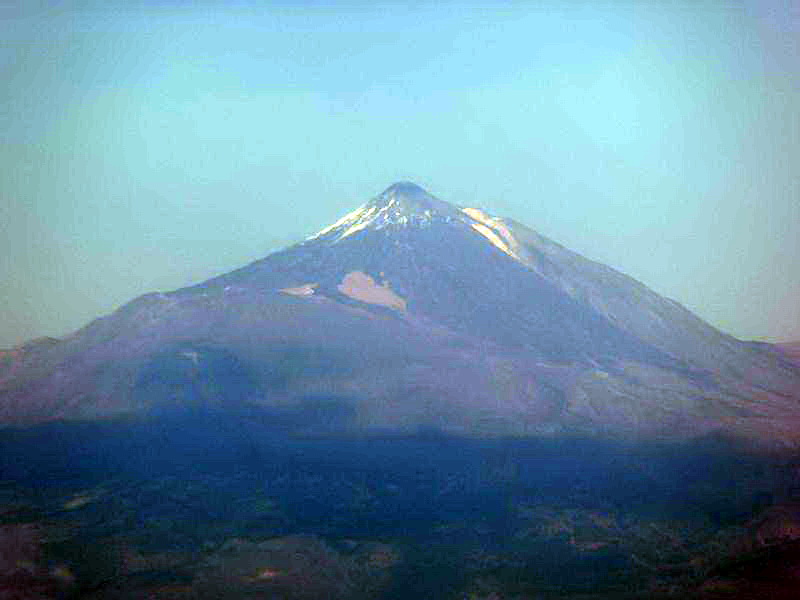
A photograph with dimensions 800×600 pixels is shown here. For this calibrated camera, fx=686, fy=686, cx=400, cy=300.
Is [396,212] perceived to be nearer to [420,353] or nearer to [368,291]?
[368,291]

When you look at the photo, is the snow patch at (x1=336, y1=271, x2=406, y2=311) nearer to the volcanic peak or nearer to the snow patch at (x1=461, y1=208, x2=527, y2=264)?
the volcanic peak

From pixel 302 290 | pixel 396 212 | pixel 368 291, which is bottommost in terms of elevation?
pixel 368 291

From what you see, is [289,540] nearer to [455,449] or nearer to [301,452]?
[301,452]

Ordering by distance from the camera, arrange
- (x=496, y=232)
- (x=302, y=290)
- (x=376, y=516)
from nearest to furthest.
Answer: (x=376, y=516) → (x=302, y=290) → (x=496, y=232)

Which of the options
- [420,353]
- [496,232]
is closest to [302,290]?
[420,353]

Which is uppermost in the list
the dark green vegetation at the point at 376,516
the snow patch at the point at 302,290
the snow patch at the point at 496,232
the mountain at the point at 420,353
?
the snow patch at the point at 496,232

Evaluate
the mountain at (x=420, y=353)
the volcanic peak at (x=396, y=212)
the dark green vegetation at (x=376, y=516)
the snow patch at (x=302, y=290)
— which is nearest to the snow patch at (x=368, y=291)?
the mountain at (x=420, y=353)

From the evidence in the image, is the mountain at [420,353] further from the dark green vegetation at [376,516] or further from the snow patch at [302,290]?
the dark green vegetation at [376,516]

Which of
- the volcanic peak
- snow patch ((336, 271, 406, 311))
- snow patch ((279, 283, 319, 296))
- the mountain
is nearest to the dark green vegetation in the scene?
the mountain
